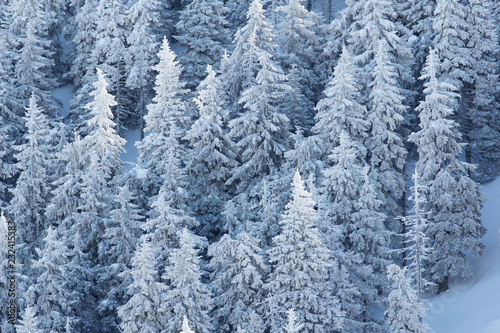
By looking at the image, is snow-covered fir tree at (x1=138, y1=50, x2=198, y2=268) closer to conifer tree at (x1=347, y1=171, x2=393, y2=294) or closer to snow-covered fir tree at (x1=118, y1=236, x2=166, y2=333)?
snow-covered fir tree at (x1=118, y1=236, x2=166, y2=333)

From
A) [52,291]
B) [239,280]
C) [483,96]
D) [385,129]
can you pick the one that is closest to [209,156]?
[239,280]

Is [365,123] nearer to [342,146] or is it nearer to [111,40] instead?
[342,146]

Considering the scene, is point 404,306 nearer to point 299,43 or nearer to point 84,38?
point 299,43

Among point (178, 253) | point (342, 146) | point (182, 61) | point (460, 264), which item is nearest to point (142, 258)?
point (178, 253)

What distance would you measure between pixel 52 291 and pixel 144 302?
5642 mm

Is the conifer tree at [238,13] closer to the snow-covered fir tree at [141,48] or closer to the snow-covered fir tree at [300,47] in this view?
the snow-covered fir tree at [141,48]

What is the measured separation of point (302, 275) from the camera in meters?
28.5

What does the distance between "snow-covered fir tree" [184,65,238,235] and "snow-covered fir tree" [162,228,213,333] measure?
27.0 ft

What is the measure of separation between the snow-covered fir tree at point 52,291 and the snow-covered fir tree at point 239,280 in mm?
7728

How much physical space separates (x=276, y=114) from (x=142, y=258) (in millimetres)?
13310

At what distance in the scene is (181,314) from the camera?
28.1 metres

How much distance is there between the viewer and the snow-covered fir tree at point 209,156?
37.0 m

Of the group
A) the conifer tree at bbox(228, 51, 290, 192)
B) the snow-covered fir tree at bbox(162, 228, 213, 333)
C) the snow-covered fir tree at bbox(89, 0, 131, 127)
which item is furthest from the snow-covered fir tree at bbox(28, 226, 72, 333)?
the snow-covered fir tree at bbox(89, 0, 131, 127)

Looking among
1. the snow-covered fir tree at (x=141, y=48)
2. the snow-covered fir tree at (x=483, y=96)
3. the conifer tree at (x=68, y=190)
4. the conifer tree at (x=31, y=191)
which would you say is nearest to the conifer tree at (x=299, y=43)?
the snow-covered fir tree at (x=483, y=96)
